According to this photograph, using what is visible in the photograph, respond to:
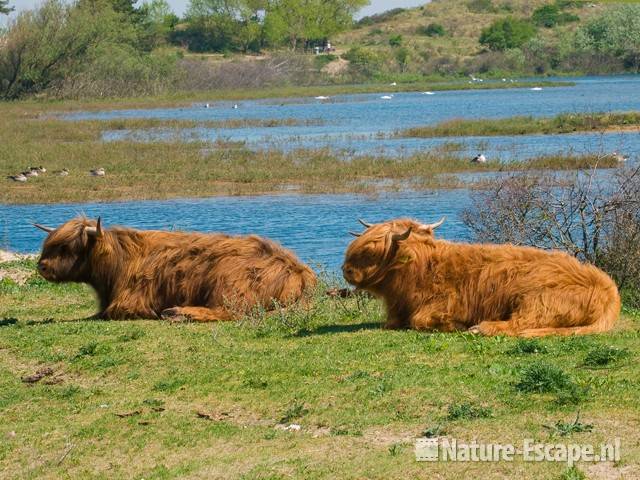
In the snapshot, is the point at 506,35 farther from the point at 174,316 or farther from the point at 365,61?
the point at 174,316

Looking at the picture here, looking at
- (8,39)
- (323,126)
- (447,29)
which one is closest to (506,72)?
(447,29)

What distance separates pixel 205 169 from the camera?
104ft

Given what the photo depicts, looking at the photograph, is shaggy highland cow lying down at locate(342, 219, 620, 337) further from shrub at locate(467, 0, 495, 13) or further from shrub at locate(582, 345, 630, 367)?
shrub at locate(467, 0, 495, 13)

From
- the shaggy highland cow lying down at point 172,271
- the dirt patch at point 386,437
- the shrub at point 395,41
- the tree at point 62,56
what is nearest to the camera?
the dirt patch at point 386,437

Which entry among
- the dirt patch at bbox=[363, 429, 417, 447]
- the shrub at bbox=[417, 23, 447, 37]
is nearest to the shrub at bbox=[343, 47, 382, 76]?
the shrub at bbox=[417, 23, 447, 37]

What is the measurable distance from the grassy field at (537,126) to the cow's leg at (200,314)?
30889mm

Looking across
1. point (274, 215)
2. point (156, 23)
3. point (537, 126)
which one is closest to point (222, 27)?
point (156, 23)

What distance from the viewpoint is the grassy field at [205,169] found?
92.6 feet

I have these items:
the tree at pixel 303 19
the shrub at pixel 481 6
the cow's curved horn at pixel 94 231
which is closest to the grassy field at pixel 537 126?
the cow's curved horn at pixel 94 231

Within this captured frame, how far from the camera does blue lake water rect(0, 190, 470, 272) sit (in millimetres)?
20672

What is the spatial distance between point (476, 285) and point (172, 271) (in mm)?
3189

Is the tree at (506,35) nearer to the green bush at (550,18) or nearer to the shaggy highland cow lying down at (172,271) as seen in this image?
the green bush at (550,18)

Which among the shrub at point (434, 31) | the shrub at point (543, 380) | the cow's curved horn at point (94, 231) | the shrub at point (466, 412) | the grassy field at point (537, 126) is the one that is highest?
the shrub at point (434, 31)

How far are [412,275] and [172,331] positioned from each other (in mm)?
2193
